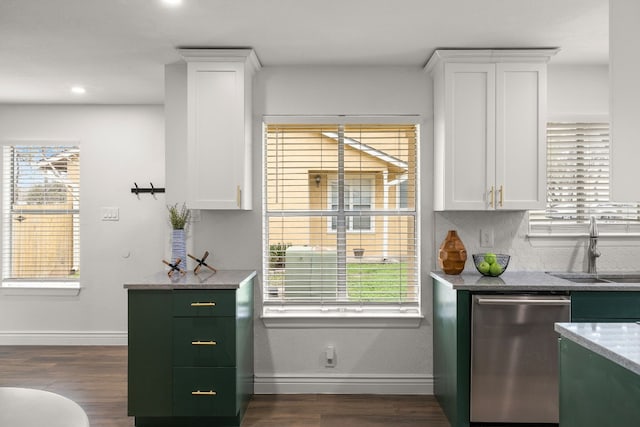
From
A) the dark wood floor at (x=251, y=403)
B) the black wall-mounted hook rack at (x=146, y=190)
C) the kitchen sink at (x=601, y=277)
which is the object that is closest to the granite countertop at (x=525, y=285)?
the kitchen sink at (x=601, y=277)

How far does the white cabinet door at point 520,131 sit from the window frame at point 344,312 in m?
0.62

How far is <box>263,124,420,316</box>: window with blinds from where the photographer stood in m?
3.94

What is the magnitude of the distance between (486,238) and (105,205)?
11.9ft

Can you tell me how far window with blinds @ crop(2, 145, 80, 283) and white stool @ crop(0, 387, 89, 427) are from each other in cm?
447

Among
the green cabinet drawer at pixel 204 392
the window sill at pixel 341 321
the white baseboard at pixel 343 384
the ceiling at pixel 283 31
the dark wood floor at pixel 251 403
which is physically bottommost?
the dark wood floor at pixel 251 403

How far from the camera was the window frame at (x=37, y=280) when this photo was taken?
5.10m

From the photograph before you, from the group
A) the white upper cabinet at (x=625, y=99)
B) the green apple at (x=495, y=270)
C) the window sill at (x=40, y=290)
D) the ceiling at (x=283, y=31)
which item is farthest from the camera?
the window sill at (x=40, y=290)

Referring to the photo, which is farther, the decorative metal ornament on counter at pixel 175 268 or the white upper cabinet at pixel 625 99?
the decorative metal ornament on counter at pixel 175 268

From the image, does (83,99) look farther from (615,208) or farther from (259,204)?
(615,208)

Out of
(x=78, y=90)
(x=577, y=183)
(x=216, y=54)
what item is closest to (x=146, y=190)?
(x=78, y=90)

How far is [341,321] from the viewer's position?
3859 mm

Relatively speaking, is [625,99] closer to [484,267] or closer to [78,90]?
[484,267]

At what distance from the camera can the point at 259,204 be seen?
3.88 meters

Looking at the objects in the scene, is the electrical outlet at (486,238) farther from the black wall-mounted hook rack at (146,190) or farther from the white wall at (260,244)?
the black wall-mounted hook rack at (146,190)
